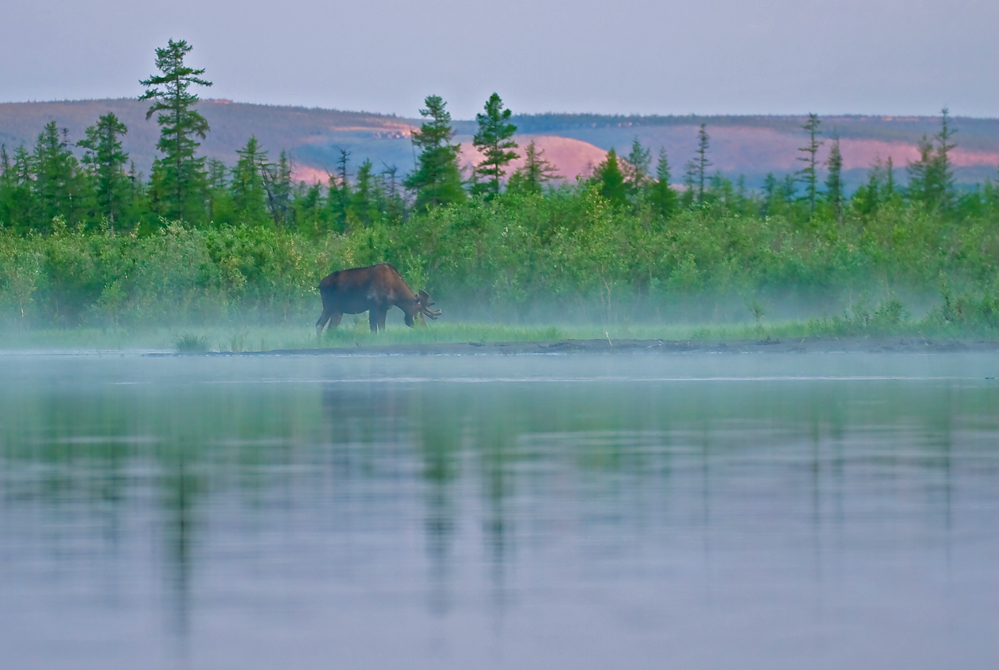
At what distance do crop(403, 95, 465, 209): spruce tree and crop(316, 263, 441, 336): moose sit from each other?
36879 millimetres

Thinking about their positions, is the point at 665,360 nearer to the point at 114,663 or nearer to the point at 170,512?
the point at 170,512

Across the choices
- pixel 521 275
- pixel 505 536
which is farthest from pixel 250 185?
pixel 505 536

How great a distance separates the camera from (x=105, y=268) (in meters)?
40.9

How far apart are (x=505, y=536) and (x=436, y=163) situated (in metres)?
63.5

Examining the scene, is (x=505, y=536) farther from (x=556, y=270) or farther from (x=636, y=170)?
(x=636, y=170)

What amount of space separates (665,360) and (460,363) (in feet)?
12.5

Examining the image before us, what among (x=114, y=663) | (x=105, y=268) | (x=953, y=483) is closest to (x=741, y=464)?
(x=953, y=483)

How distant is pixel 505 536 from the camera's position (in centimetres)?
830

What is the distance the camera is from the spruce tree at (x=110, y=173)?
7288 centimetres

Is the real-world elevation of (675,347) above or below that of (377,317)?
below

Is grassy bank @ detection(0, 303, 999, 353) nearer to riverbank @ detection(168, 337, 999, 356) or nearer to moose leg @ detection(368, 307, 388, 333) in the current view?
moose leg @ detection(368, 307, 388, 333)

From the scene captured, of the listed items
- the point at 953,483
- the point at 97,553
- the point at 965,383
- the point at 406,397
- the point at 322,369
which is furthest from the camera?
the point at 322,369

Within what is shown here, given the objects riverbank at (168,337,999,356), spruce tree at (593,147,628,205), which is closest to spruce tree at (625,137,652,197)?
spruce tree at (593,147,628,205)

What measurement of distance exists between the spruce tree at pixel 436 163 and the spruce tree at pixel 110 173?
14323 mm
